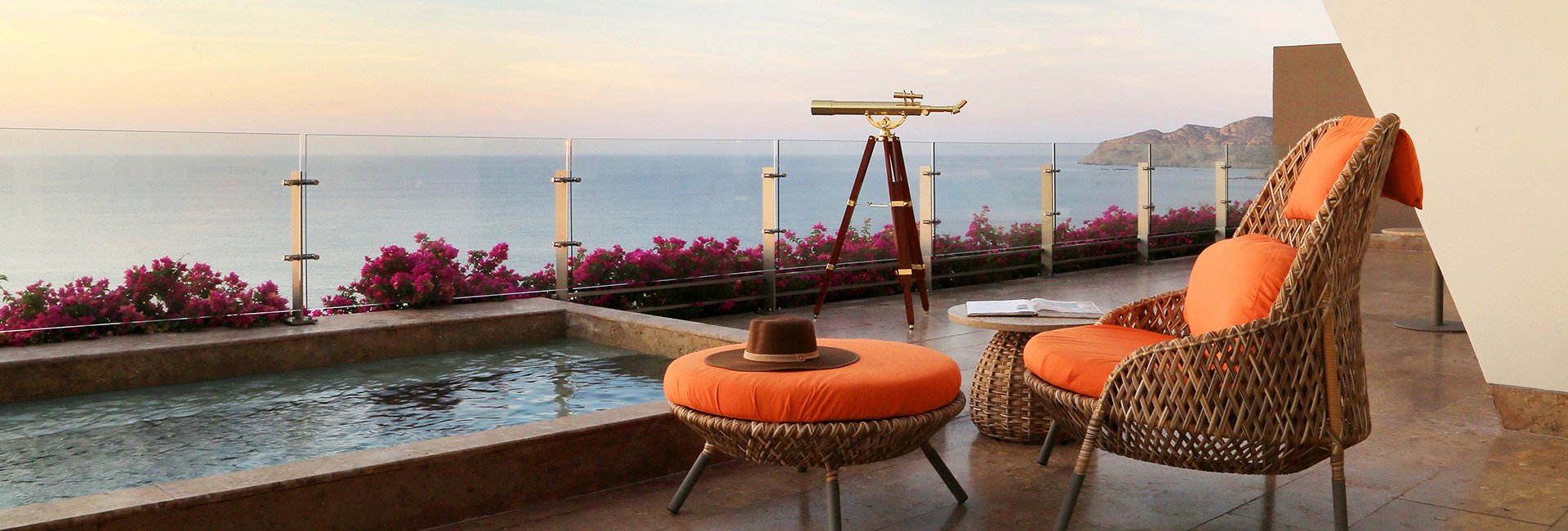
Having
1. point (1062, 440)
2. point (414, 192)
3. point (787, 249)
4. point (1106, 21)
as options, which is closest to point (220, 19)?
point (414, 192)

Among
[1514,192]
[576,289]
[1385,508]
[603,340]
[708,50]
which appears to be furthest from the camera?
[708,50]

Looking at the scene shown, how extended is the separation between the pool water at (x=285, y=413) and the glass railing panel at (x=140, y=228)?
56 centimetres

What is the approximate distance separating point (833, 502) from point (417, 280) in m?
3.39

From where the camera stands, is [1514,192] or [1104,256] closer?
[1514,192]

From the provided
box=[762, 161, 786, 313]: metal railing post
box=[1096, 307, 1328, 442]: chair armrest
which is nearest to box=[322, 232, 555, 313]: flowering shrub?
box=[762, 161, 786, 313]: metal railing post

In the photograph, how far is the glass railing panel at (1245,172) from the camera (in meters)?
10.5

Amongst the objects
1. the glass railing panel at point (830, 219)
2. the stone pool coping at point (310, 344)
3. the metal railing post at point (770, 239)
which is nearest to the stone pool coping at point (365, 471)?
the stone pool coping at point (310, 344)

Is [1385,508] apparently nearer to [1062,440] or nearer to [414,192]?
[1062,440]

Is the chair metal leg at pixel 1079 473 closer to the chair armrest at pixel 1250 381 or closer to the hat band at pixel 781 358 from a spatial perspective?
the chair armrest at pixel 1250 381

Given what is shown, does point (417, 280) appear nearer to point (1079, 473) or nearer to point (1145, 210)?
point (1079, 473)

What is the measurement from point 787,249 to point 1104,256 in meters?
3.66

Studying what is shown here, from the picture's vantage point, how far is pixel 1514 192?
3229 mm

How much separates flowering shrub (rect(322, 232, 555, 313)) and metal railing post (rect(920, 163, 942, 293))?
2.97m

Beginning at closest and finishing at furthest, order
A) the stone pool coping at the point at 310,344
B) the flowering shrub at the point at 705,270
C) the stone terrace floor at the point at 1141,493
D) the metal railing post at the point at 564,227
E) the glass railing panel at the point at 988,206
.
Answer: the stone terrace floor at the point at 1141,493 → the stone pool coping at the point at 310,344 → the flowering shrub at the point at 705,270 → the metal railing post at the point at 564,227 → the glass railing panel at the point at 988,206
